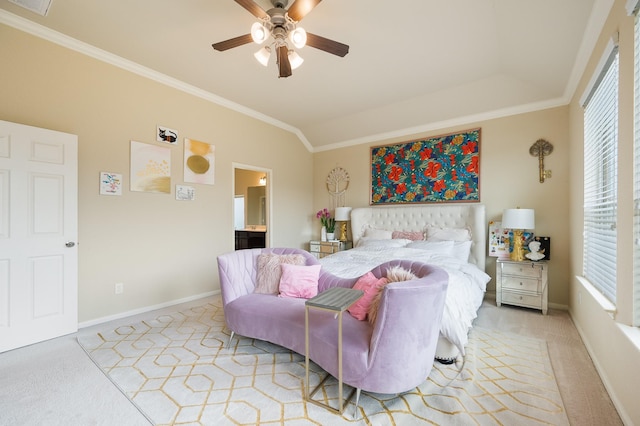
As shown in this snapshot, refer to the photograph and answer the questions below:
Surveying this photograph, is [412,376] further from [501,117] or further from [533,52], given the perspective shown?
[501,117]

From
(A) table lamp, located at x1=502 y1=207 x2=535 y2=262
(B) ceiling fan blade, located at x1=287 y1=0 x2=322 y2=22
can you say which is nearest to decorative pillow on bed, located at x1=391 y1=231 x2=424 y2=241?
(A) table lamp, located at x1=502 y1=207 x2=535 y2=262

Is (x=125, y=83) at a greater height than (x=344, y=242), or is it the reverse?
(x=125, y=83)

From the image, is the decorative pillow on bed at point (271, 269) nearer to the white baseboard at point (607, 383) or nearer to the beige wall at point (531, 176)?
the white baseboard at point (607, 383)

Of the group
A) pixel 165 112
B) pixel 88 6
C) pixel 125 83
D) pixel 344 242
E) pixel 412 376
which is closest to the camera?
pixel 412 376

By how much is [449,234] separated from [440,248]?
1.33 feet

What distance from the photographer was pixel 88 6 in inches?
96.3

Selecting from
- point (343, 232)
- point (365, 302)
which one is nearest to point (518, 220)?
point (365, 302)

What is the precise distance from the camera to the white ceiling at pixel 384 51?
240 cm

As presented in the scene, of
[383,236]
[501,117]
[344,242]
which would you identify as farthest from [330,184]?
[501,117]

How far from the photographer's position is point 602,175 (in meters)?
2.32

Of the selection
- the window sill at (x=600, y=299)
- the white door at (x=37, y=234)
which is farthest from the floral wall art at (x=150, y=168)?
the window sill at (x=600, y=299)

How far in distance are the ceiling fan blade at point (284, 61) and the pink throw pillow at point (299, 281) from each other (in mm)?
1880

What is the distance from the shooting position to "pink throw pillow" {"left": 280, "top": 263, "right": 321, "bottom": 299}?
2611mm

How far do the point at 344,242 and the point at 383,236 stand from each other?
98 cm
